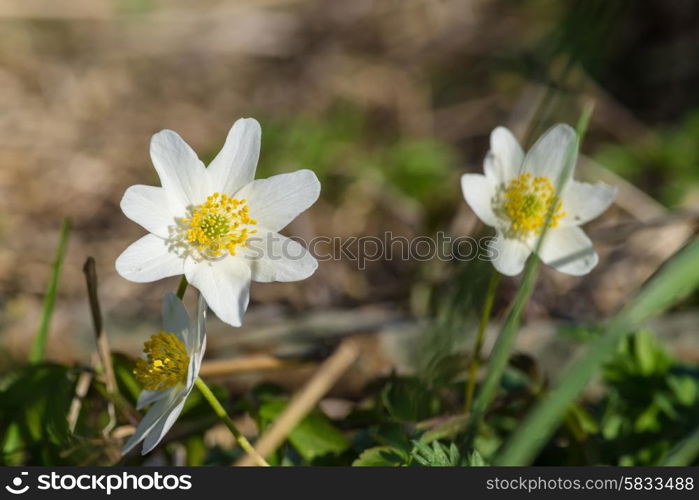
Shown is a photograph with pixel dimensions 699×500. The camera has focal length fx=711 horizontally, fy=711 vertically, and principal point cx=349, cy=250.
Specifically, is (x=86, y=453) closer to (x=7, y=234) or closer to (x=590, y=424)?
(x=590, y=424)

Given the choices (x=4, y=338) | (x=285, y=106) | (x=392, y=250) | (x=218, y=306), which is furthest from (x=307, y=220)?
(x=218, y=306)

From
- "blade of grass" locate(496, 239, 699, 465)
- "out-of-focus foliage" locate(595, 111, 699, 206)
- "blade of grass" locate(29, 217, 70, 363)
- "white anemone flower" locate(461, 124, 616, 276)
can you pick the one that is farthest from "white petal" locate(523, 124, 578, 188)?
"out-of-focus foliage" locate(595, 111, 699, 206)

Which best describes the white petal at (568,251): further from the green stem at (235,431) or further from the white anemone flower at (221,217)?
the green stem at (235,431)

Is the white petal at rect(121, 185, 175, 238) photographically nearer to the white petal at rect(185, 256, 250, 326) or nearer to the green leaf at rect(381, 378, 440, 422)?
the white petal at rect(185, 256, 250, 326)

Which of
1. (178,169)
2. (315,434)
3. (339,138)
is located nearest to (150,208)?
(178,169)

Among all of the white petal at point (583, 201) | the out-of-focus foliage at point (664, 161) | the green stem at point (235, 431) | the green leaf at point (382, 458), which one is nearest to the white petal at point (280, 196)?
the green stem at point (235, 431)

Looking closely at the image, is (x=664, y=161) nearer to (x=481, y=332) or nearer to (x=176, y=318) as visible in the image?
(x=481, y=332)
